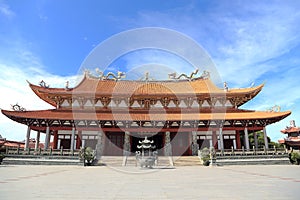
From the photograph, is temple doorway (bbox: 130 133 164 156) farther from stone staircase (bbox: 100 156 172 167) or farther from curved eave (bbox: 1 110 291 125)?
stone staircase (bbox: 100 156 172 167)

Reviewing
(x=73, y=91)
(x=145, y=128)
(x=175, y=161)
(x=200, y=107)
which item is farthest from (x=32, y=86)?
(x=200, y=107)

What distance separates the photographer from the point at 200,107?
23312mm

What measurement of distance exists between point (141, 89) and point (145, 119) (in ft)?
19.3

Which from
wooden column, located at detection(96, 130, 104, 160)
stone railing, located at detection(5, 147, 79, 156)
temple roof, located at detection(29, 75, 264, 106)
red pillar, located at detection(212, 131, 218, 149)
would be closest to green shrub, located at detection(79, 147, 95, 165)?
stone railing, located at detection(5, 147, 79, 156)

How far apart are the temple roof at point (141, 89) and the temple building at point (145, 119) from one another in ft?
0.36

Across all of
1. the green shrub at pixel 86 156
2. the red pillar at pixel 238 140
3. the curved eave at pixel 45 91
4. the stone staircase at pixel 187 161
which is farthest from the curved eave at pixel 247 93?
the curved eave at pixel 45 91

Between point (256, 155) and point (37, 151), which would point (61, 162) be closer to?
point (37, 151)

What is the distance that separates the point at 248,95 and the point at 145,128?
12.2 metres

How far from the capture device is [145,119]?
20734 millimetres

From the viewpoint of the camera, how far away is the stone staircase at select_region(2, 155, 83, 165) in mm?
17359

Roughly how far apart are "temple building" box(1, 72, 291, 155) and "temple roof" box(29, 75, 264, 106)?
0.11 m

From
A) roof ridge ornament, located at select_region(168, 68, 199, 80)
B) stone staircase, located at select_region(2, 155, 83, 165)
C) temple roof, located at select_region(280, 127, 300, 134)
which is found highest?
roof ridge ornament, located at select_region(168, 68, 199, 80)

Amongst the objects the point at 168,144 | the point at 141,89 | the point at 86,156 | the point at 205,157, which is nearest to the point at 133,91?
the point at 141,89

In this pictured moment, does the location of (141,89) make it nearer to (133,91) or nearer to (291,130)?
(133,91)
